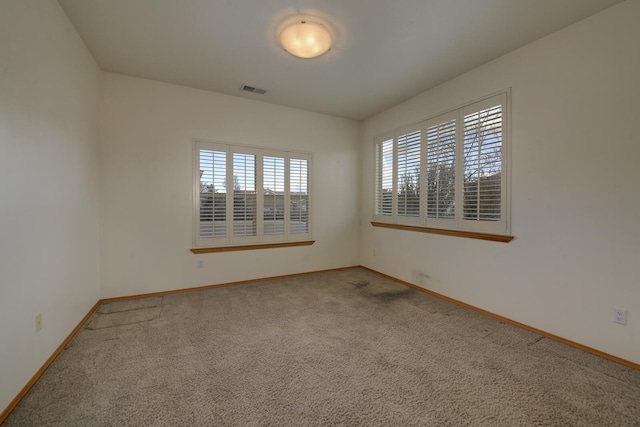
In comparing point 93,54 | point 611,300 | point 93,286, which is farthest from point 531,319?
point 93,54

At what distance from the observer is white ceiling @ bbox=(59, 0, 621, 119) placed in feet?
7.02

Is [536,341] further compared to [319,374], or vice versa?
[536,341]

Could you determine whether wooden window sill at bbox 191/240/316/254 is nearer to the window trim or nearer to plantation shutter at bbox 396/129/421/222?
the window trim

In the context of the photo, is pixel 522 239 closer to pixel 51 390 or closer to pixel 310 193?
pixel 310 193

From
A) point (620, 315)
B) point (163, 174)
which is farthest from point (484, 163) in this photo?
point (163, 174)

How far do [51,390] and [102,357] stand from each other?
14.8 inches

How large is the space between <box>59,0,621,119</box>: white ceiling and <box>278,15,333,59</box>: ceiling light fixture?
0.07 meters

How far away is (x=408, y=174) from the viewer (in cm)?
399

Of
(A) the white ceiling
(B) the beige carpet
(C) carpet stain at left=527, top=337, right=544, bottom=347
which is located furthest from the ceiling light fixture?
(C) carpet stain at left=527, top=337, right=544, bottom=347

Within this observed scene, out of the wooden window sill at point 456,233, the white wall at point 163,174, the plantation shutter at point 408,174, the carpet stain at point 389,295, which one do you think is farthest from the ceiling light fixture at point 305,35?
the carpet stain at point 389,295

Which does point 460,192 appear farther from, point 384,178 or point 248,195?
point 248,195

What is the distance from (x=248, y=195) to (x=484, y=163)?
3.15 m

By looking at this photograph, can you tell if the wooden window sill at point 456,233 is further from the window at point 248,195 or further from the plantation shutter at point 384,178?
the window at point 248,195

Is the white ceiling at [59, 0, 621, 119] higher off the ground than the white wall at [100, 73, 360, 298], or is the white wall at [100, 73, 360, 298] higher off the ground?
the white ceiling at [59, 0, 621, 119]
